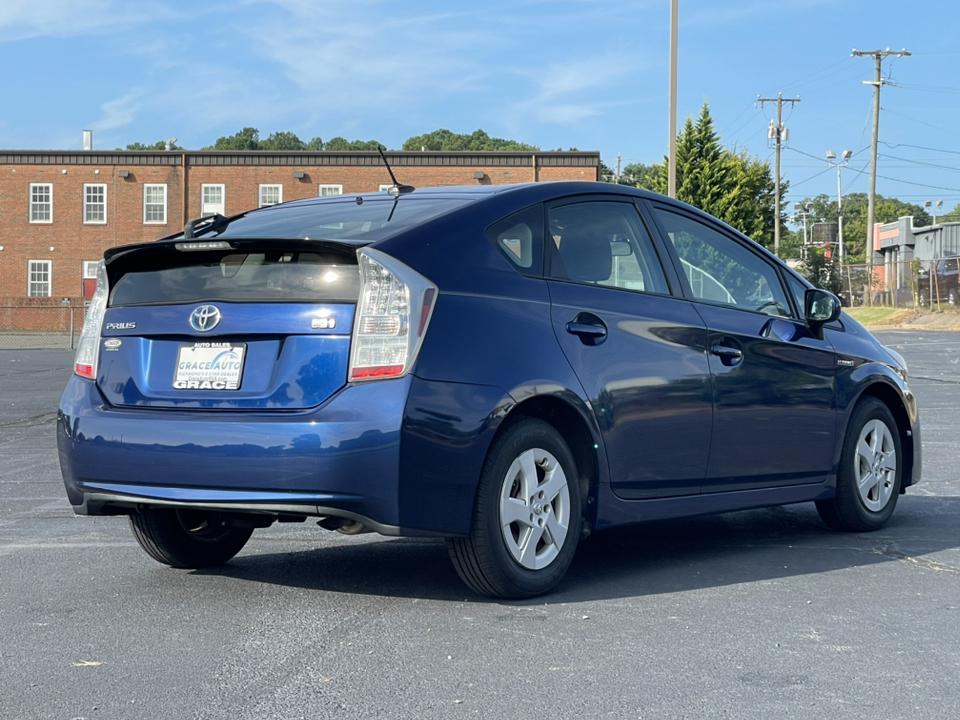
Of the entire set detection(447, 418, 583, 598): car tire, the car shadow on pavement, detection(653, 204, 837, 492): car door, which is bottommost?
the car shadow on pavement

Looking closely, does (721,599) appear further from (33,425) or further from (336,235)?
(33,425)

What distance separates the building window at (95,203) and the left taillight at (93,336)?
51.5m

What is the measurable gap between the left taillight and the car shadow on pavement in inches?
43.7

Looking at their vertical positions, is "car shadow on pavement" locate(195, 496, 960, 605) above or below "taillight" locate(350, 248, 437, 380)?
below

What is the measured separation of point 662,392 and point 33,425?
931 centimetres

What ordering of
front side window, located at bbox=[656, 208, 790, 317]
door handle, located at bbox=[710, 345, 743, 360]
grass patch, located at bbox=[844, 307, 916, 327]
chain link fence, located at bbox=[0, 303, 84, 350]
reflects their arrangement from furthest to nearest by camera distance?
chain link fence, located at bbox=[0, 303, 84, 350] → grass patch, located at bbox=[844, 307, 916, 327] → front side window, located at bbox=[656, 208, 790, 317] → door handle, located at bbox=[710, 345, 743, 360]

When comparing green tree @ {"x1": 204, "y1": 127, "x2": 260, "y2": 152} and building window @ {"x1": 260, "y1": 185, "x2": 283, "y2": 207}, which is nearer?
building window @ {"x1": 260, "y1": 185, "x2": 283, "y2": 207}

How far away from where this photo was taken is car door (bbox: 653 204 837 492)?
5891mm

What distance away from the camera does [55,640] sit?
439cm

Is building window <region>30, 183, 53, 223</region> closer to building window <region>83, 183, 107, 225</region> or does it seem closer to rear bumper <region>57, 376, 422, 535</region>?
building window <region>83, 183, 107, 225</region>

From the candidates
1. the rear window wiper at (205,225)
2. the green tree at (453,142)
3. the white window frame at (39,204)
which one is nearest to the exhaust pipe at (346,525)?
the rear window wiper at (205,225)

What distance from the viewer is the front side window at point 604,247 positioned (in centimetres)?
540

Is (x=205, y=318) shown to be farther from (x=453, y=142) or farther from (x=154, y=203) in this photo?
(x=453, y=142)

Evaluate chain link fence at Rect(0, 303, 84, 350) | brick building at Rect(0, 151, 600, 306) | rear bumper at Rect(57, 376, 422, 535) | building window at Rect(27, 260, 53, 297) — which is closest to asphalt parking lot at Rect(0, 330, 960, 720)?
rear bumper at Rect(57, 376, 422, 535)
